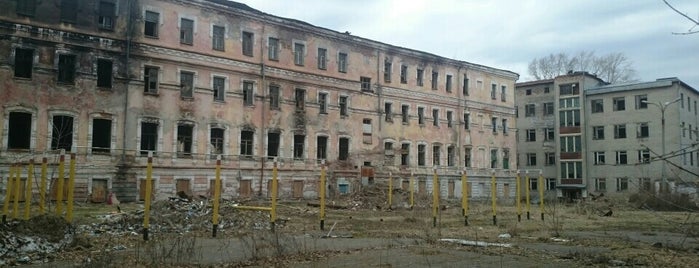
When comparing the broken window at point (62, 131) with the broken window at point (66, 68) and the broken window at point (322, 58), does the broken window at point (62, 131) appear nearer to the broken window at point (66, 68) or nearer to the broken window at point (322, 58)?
the broken window at point (66, 68)

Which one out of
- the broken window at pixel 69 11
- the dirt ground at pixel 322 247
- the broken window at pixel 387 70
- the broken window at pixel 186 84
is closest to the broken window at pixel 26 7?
the broken window at pixel 69 11

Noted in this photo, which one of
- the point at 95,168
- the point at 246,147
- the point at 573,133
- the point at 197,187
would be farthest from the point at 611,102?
the point at 95,168

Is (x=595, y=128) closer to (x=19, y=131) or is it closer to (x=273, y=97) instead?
(x=273, y=97)

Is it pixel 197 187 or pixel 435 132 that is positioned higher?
pixel 435 132

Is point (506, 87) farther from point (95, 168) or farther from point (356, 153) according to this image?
point (95, 168)

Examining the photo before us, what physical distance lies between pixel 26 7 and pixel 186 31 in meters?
9.01

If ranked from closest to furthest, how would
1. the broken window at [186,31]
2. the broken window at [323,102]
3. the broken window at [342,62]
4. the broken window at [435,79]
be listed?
the broken window at [186,31]
the broken window at [323,102]
the broken window at [342,62]
the broken window at [435,79]

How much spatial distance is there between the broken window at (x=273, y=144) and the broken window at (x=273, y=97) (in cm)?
197

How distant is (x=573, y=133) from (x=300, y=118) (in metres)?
36.0

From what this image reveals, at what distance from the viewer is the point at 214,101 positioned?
3725 cm

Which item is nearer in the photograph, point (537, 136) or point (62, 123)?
point (62, 123)

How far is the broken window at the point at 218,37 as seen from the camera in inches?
1472

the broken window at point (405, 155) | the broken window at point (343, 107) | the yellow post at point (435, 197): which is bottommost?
the yellow post at point (435, 197)

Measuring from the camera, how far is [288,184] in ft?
129
